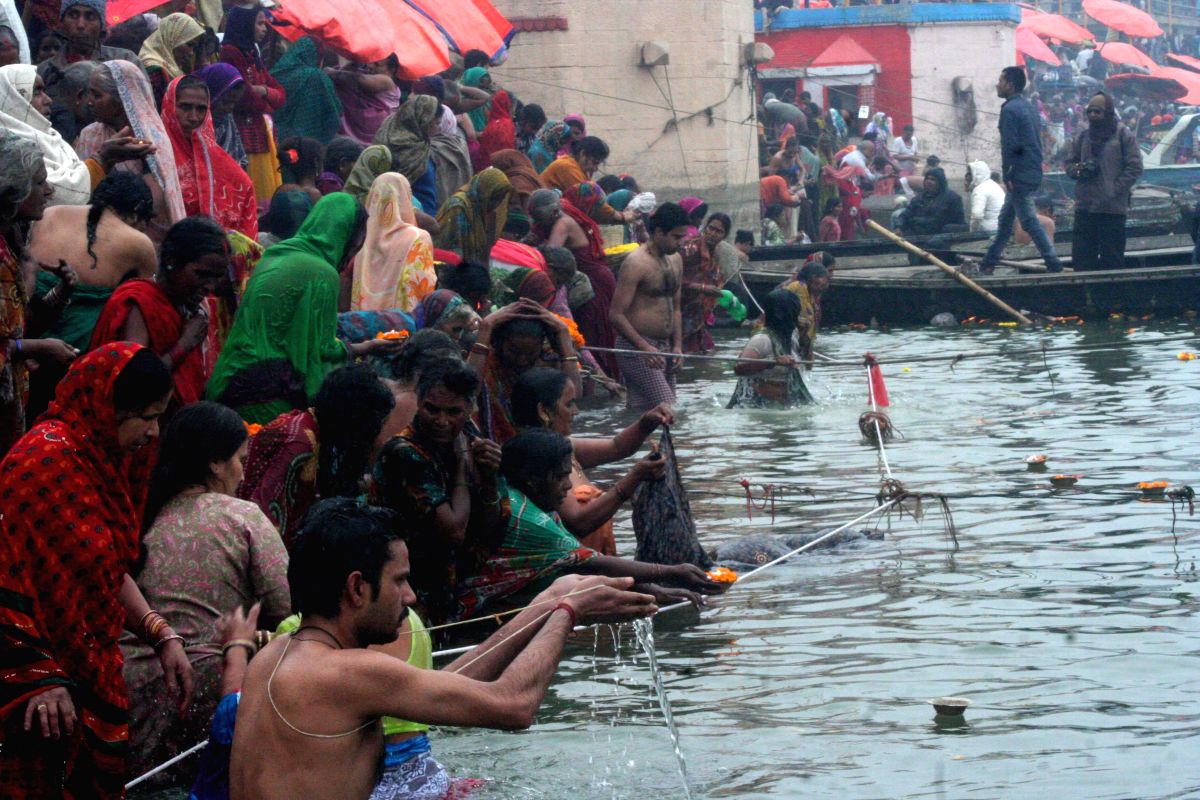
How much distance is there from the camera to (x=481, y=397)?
7.45 metres

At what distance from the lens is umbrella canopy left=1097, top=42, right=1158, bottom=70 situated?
125 ft

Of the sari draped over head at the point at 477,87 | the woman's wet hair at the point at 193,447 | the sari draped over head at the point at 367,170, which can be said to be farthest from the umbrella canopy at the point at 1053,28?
the woman's wet hair at the point at 193,447

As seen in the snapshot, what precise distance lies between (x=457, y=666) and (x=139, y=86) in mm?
4521

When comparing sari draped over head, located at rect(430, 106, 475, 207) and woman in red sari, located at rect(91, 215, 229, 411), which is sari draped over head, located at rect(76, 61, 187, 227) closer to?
woman in red sari, located at rect(91, 215, 229, 411)

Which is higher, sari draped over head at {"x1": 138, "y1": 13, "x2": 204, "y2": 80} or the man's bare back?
sari draped over head at {"x1": 138, "y1": 13, "x2": 204, "y2": 80}

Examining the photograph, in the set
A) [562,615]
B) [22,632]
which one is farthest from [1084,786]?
[22,632]

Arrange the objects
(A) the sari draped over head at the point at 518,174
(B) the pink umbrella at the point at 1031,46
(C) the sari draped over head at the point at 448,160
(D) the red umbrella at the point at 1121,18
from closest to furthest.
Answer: (C) the sari draped over head at the point at 448,160
(A) the sari draped over head at the point at 518,174
(B) the pink umbrella at the point at 1031,46
(D) the red umbrella at the point at 1121,18

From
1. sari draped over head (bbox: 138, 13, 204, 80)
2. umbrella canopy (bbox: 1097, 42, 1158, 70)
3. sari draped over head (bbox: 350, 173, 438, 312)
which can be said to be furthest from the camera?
umbrella canopy (bbox: 1097, 42, 1158, 70)

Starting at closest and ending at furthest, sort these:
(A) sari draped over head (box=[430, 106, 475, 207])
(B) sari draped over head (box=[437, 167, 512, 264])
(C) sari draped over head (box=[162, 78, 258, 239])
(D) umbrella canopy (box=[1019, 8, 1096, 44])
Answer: (C) sari draped over head (box=[162, 78, 258, 239]), (B) sari draped over head (box=[437, 167, 512, 264]), (A) sari draped over head (box=[430, 106, 475, 207]), (D) umbrella canopy (box=[1019, 8, 1096, 44])

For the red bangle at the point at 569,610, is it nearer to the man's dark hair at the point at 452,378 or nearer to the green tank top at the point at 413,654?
the green tank top at the point at 413,654

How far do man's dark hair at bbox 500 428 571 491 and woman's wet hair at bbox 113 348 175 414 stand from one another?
2.22 m

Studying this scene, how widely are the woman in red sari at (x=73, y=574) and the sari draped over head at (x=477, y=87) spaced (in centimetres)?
1138

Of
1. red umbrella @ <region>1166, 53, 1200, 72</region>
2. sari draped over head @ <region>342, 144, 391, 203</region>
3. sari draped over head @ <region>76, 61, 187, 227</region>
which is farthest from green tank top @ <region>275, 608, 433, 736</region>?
red umbrella @ <region>1166, 53, 1200, 72</region>

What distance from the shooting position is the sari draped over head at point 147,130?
24.2 feet
